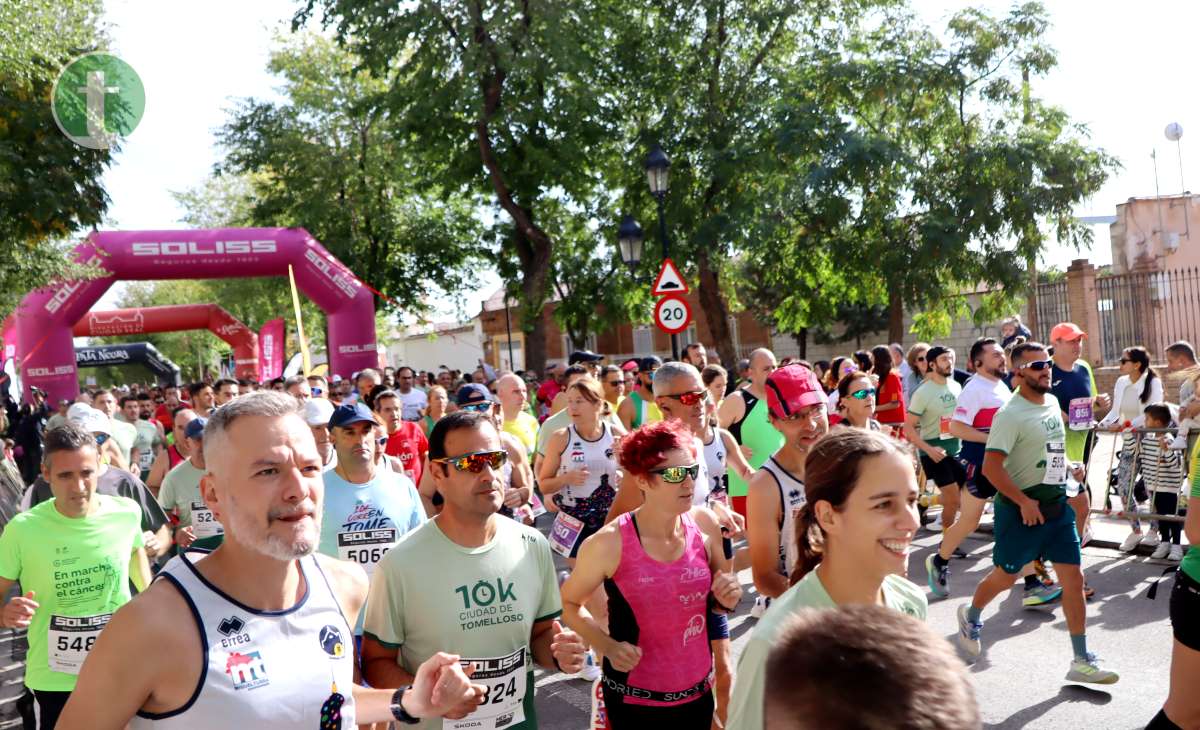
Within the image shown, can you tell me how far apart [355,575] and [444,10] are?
21.0 metres

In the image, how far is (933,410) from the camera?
33.2 feet

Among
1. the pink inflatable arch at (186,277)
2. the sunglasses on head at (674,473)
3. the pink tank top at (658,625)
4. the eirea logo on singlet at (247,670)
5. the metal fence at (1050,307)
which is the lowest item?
the pink tank top at (658,625)

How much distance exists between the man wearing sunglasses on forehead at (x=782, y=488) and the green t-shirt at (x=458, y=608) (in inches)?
37.9

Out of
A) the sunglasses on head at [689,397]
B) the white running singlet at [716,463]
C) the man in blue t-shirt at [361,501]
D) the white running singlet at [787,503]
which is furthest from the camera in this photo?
the white running singlet at [716,463]

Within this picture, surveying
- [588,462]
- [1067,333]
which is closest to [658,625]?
[588,462]

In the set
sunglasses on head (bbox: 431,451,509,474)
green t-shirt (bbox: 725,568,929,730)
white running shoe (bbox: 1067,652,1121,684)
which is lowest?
white running shoe (bbox: 1067,652,1121,684)

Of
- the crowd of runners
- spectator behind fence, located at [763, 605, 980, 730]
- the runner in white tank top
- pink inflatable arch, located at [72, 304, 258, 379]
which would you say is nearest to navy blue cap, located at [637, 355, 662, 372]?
the crowd of runners

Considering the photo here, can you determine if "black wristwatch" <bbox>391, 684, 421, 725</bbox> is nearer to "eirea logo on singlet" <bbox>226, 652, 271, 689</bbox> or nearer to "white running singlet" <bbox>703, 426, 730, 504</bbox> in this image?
"eirea logo on singlet" <bbox>226, 652, 271, 689</bbox>

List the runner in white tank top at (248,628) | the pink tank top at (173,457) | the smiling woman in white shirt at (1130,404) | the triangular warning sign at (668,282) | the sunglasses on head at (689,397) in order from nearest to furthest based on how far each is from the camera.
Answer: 1. the runner in white tank top at (248,628)
2. the sunglasses on head at (689,397)
3. the pink tank top at (173,457)
4. the smiling woman in white shirt at (1130,404)
5. the triangular warning sign at (668,282)

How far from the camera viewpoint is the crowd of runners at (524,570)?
219cm

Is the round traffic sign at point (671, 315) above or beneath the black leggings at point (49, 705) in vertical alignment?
above

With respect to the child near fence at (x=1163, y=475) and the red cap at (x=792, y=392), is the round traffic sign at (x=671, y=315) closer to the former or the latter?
the child near fence at (x=1163, y=475)

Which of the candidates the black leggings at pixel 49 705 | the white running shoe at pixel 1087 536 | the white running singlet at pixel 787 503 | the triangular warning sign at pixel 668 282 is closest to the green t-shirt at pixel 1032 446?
the white running singlet at pixel 787 503

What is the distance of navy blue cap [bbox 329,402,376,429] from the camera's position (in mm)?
5172
